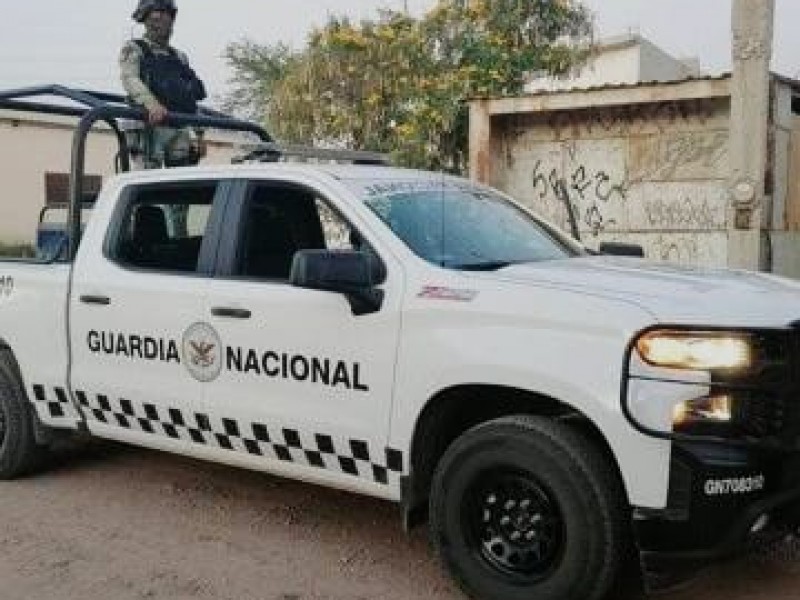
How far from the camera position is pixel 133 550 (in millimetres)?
4453

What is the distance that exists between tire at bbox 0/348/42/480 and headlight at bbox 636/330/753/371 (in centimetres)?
361

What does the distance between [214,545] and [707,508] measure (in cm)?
224

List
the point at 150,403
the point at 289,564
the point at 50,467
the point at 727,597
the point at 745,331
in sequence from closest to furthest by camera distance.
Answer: the point at 745,331, the point at 727,597, the point at 289,564, the point at 150,403, the point at 50,467

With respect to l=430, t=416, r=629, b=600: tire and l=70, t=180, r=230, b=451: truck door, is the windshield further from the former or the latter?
l=70, t=180, r=230, b=451: truck door

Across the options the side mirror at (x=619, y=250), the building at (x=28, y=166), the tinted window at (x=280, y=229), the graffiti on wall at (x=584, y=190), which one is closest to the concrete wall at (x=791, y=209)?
the graffiti on wall at (x=584, y=190)

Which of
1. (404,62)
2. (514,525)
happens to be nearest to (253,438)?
(514,525)

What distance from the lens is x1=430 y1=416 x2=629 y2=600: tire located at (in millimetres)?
3404

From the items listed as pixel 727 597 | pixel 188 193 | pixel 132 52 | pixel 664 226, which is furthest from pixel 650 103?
pixel 727 597

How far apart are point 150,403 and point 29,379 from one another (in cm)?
102

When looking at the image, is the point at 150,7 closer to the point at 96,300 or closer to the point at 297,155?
the point at 297,155

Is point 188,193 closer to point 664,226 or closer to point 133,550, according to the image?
point 133,550

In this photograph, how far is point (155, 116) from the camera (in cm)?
583

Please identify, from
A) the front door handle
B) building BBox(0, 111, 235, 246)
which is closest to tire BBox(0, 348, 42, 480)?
the front door handle

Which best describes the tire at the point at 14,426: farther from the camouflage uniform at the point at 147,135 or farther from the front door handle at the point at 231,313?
the front door handle at the point at 231,313
